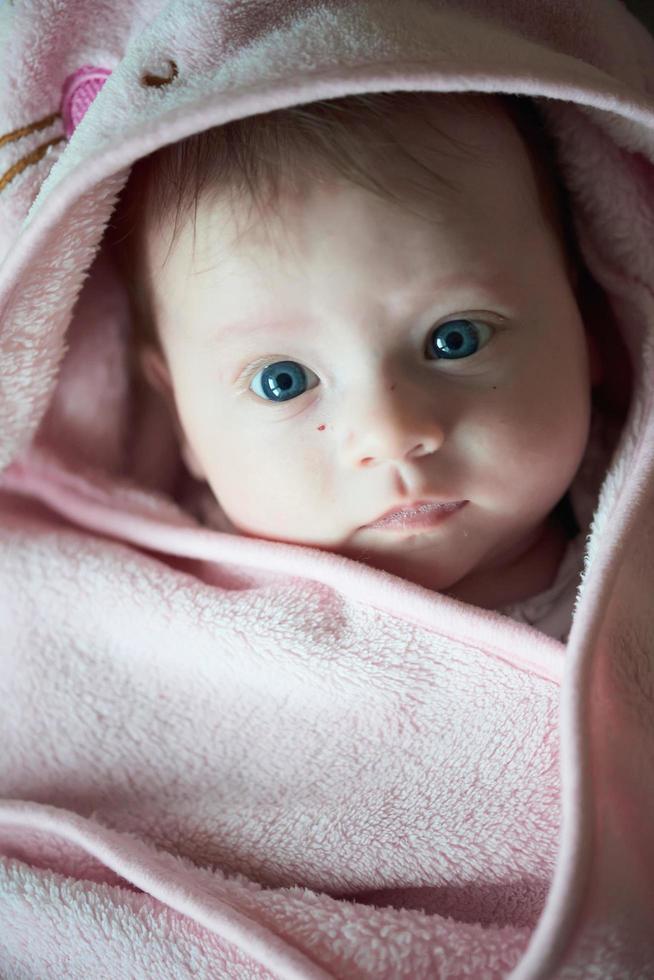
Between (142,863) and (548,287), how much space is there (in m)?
0.72

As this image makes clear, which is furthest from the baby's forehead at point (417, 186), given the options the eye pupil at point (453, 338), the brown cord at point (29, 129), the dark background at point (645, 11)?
the dark background at point (645, 11)

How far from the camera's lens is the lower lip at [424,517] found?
1.11m

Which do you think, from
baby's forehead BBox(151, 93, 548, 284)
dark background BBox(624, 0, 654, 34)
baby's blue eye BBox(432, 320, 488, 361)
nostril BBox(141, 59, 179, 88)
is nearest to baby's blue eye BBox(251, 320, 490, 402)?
baby's blue eye BBox(432, 320, 488, 361)

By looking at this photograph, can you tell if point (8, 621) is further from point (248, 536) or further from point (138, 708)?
point (248, 536)

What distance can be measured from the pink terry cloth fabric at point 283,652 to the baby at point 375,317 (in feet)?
0.22

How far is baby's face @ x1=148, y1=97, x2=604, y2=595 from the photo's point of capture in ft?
3.39

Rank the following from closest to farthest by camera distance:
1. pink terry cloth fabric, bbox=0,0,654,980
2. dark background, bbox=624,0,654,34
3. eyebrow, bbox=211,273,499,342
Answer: pink terry cloth fabric, bbox=0,0,654,980, eyebrow, bbox=211,273,499,342, dark background, bbox=624,0,654,34

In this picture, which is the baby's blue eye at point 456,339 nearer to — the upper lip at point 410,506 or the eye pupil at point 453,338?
the eye pupil at point 453,338

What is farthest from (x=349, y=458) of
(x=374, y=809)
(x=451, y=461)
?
(x=374, y=809)

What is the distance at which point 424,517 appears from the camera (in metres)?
1.12

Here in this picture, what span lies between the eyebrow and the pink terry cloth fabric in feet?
0.62

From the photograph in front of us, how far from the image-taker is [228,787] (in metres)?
1.17

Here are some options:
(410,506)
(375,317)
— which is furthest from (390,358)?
(410,506)

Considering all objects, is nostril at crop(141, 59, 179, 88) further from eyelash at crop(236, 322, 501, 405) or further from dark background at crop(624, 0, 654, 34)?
dark background at crop(624, 0, 654, 34)
